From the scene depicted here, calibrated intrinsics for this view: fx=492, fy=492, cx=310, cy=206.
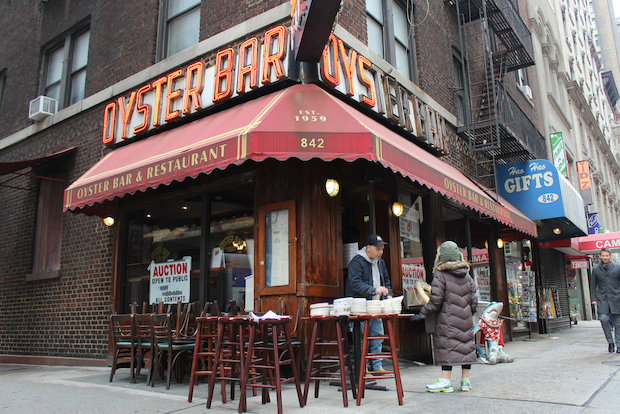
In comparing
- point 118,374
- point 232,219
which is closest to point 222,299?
point 232,219

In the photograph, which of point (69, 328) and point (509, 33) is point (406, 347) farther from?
point (509, 33)

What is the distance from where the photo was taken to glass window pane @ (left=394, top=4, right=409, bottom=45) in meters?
10.1

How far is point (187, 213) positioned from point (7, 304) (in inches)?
226

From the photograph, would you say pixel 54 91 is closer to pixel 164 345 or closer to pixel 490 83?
pixel 164 345

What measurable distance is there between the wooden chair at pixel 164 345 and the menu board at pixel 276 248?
4.43 ft

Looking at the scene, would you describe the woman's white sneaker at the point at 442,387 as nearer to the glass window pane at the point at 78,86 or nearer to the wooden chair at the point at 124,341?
the wooden chair at the point at 124,341

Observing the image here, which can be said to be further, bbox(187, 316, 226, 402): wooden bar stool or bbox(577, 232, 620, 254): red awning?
bbox(577, 232, 620, 254): red awning

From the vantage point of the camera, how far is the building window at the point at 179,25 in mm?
8977

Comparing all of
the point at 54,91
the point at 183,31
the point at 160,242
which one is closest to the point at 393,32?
the point at 183,31

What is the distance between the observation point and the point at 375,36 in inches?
366

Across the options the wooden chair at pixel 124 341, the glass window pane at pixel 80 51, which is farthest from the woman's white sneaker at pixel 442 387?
the glass window pane at pixel 80 51

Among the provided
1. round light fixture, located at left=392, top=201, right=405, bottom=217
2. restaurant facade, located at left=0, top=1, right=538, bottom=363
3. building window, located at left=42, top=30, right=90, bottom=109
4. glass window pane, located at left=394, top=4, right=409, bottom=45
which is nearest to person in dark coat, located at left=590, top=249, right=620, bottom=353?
restaurant facade, located at left=0, top=1, right=538, bottom=363

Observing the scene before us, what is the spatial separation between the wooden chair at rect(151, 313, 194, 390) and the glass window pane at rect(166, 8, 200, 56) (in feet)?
16.7

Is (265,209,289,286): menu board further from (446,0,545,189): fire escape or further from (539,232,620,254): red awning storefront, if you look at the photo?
(539,232,620,254): red awning storefront
